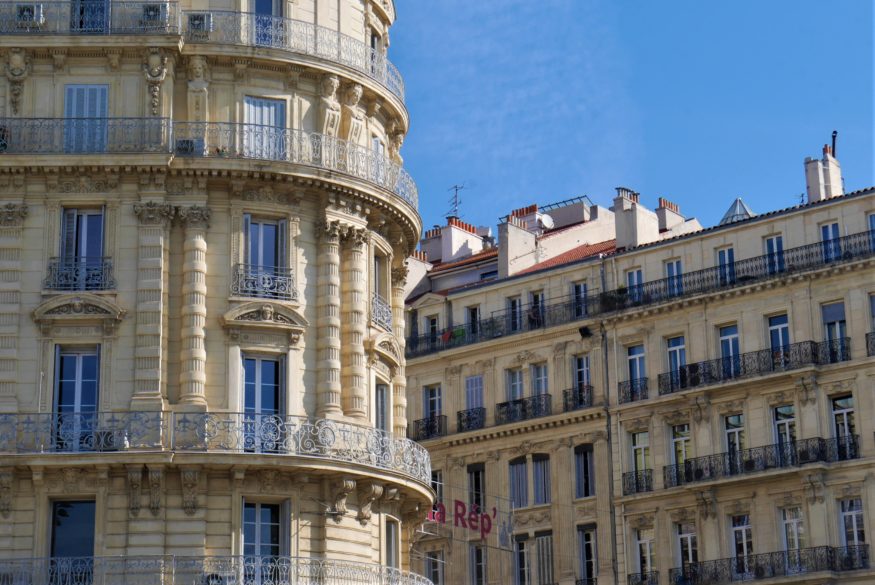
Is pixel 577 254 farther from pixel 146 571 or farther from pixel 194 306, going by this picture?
pixel 146 571

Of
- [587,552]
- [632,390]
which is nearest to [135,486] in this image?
[587,552]

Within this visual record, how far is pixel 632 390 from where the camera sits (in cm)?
5859

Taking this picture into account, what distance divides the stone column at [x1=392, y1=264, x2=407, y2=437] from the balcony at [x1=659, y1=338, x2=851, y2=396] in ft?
52.6

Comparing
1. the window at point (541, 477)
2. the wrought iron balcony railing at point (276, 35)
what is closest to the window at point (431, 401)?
the window at point (541, 477)

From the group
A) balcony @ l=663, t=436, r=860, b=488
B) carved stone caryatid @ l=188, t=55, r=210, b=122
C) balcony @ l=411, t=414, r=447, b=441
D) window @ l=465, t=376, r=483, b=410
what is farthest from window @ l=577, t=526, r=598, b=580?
carved stone caryatid @ l=188, t=55, r=210, b=122

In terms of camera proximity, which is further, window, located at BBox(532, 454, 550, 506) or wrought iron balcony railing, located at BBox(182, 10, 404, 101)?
window, located at BBox(532, 454, 550, 506)

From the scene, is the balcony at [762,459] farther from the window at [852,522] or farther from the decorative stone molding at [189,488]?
the decorative stone molding at [189,488]

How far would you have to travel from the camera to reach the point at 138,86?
131ft

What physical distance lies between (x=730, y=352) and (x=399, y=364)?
1742 centimetres

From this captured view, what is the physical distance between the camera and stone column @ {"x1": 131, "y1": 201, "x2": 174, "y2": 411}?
37719 millimetres

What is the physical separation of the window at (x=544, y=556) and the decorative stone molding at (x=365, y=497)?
20.8 m

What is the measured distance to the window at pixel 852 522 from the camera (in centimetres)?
5288

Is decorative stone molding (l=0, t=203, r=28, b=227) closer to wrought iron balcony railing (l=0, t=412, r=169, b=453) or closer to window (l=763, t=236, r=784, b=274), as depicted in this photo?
wrought iron balcony railing (l=0, t=412, r=169, b=453)

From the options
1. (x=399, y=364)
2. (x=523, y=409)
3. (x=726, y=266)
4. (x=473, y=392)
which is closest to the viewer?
(x=399, y=364)
